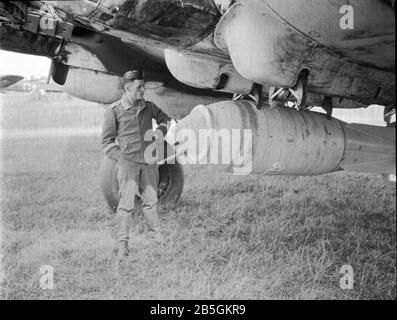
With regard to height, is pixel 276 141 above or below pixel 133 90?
below

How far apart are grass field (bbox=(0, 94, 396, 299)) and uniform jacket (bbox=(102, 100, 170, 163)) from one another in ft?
2.34

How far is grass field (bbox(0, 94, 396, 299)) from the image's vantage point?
108 inches

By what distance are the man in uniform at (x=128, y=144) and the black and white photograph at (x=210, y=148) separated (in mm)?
10

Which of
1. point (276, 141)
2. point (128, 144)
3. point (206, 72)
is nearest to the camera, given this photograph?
point (276, 141)

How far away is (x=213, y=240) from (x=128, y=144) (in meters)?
1.01

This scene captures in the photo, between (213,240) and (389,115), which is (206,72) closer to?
(213,240)

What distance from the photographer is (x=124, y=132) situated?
323 cm

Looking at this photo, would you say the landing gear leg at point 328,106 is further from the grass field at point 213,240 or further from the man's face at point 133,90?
the man's face at point 133,90

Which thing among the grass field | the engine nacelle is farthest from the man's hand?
the grass field

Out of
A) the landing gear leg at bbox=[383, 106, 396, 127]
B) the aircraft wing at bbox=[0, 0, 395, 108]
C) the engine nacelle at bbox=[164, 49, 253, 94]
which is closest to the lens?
the aircraft wing at bbox=[0, 0, 395, 108]

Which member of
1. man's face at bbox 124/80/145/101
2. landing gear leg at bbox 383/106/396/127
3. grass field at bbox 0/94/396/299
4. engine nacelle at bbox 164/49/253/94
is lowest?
grass field at bbox 0/94/396/299

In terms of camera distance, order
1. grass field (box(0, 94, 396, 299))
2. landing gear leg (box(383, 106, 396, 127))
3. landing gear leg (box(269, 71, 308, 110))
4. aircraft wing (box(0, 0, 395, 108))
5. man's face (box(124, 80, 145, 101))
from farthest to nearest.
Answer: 1. landing gear leg (box(383, 106, 396, 127))
2. man's face (box(124, 80, 145, 101))
3. grass field (box(0, 94, 396, 299))
4. landing gear leg (box(269, 71, 308, 110))
5. aircraft wing (box(0, 0, 395, 108))

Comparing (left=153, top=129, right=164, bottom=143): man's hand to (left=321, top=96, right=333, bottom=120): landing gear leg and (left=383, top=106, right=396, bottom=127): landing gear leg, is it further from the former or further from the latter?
(left=383, top=106, right=396, bottom=127): landing gear leg

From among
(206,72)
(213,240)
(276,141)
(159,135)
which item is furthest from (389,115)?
(159,135)
